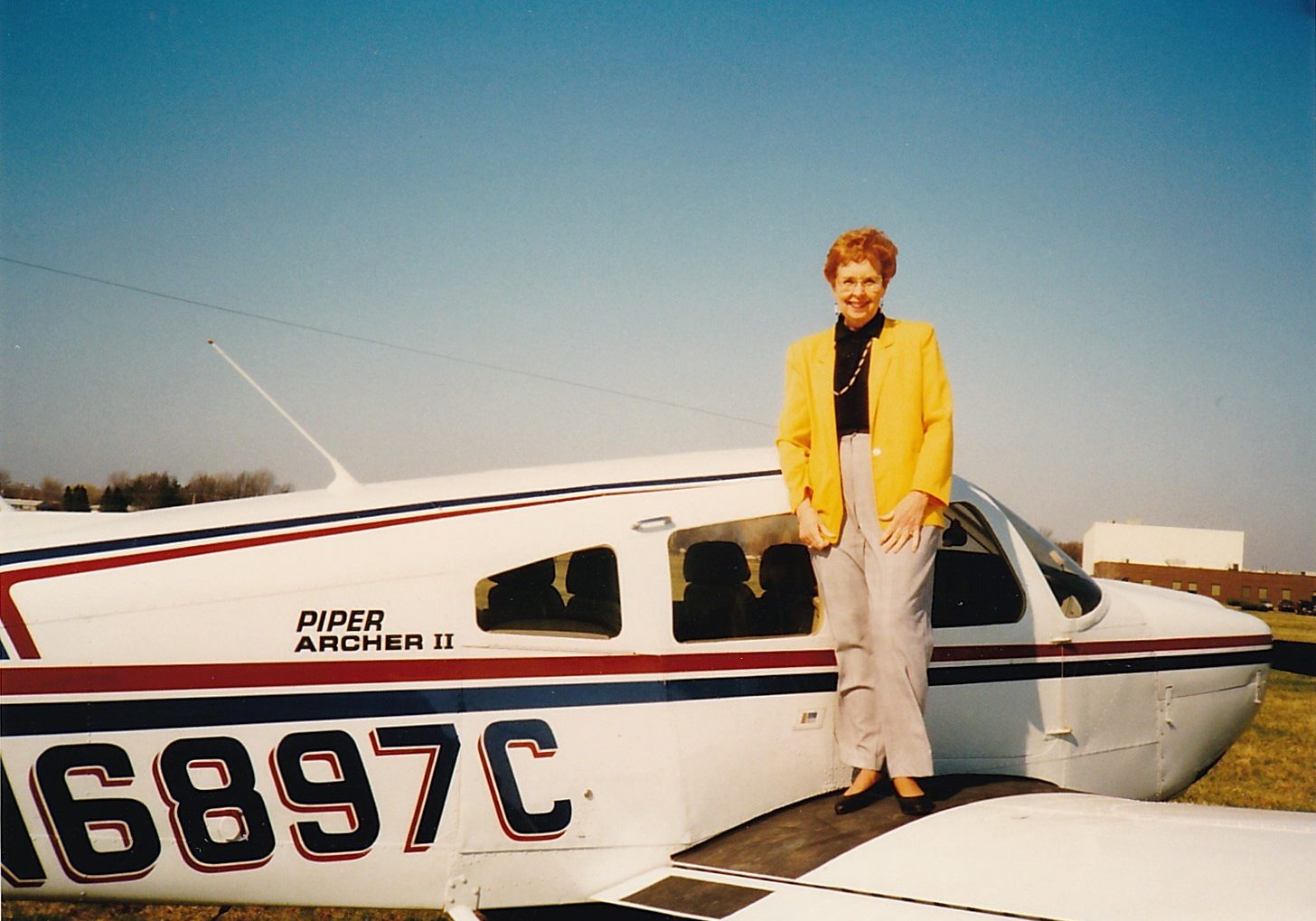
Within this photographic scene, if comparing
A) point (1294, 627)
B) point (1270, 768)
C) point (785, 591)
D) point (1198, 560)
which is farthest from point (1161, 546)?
point (785, 591)

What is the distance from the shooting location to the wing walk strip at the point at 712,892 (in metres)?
2.77

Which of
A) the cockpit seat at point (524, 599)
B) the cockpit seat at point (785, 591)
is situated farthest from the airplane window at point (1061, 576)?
the cockpit seat at point (524, 599)

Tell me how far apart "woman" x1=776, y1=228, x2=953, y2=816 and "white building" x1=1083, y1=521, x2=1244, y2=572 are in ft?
136

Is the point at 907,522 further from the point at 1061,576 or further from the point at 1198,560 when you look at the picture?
the point at 1198,560

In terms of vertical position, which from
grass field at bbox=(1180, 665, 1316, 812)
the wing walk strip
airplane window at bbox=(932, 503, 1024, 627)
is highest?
airplane window at bbox=(932, 503, 1024, 627)

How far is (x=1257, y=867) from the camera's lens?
2721mm

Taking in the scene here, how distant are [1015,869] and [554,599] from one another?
181 cm

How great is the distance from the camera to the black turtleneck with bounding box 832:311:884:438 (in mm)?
3408

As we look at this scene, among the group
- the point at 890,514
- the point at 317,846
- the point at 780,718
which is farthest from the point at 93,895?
the point at 890,514

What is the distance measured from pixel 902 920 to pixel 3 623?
289cm

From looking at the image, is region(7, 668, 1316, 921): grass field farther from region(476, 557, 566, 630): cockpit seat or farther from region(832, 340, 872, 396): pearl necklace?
region(832, 340, 872, 396): pearl necklace

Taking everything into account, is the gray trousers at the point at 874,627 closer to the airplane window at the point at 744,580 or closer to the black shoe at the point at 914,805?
the black shoe at the point at 914,805

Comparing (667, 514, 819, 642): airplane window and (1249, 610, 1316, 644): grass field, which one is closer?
(667, 514, 819, 642): airplane window

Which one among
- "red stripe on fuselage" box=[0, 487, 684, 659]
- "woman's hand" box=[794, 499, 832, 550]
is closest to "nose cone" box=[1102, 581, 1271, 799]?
"woman's hand" box=[794, 499, 832, 550]
